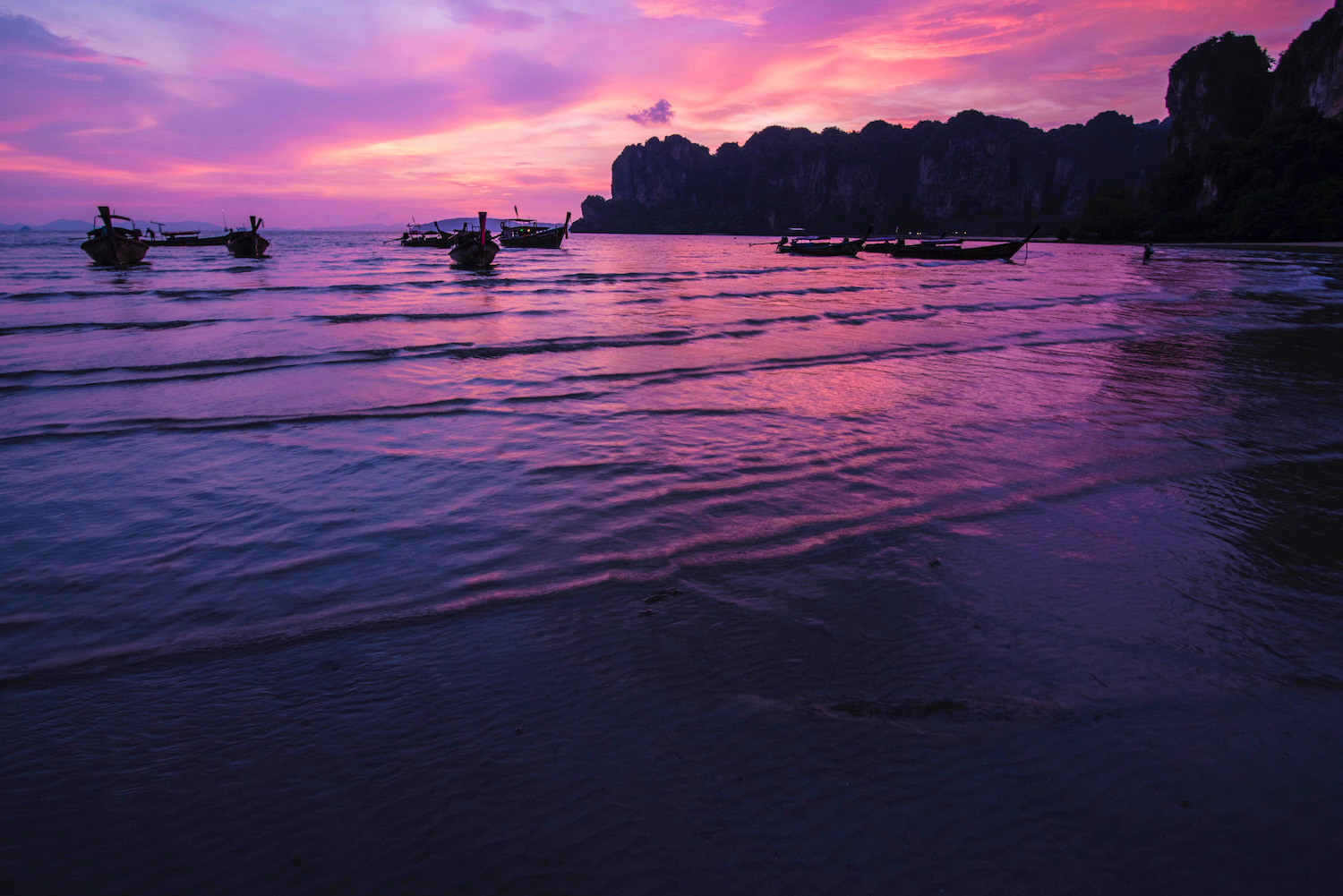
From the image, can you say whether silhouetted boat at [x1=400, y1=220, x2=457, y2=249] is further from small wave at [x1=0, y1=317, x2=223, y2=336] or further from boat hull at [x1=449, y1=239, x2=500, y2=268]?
small wave at [x1=0, y1=317, x2=223, y2=336]

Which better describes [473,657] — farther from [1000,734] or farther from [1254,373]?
[1254,373]

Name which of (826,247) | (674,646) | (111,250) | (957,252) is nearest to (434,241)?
(111,250)

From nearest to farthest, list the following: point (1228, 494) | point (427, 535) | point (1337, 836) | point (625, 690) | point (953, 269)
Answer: point (1337, 836)
point (625, 690)
point (427, 535)
point (1228, 494)
point (953, 269)

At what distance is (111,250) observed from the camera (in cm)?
4212

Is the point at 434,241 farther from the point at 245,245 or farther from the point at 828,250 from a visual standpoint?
the point at 828,250

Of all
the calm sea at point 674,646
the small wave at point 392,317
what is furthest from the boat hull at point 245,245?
the calm sea at point 674,646

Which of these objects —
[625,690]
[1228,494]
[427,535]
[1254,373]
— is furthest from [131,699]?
[1254,373]

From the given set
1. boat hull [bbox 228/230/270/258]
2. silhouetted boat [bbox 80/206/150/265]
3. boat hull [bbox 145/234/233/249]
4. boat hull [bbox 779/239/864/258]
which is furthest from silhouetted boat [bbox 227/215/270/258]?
boat hull [bbox 779/239/864/258]

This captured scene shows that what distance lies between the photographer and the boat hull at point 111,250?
137 ft

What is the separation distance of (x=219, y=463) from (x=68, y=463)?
1669 mm

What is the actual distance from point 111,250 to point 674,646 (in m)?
55.1

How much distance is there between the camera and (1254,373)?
37.1 feet

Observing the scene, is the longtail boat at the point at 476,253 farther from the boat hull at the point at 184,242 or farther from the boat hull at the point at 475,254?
the boat hull at the point at 184,242

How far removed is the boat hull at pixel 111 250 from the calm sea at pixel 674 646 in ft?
145
